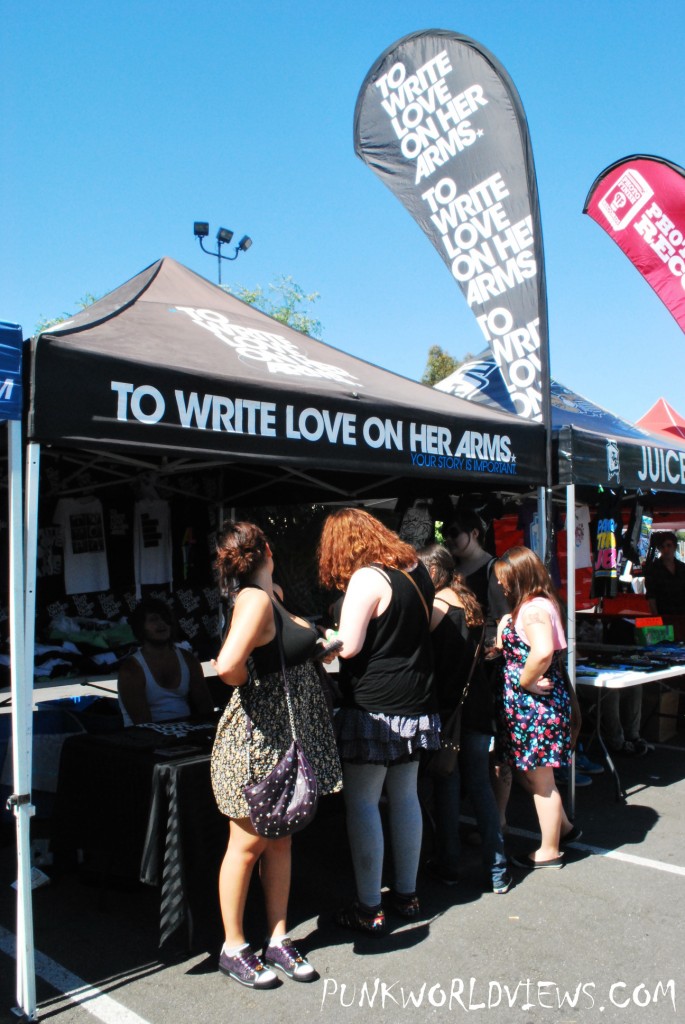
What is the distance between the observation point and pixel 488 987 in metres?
2.87

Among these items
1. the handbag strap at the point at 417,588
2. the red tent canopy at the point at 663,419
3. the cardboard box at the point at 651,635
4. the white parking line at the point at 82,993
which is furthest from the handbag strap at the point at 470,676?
the red tent canopy at the point at 663,419

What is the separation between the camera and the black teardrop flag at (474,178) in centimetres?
491

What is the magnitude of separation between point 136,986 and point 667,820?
311cm

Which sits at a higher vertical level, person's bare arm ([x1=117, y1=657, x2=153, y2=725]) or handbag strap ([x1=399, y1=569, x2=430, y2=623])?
handbag strap ([x1=399, y1=569, x2=430, y2=623])

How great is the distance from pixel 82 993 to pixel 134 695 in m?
1.42

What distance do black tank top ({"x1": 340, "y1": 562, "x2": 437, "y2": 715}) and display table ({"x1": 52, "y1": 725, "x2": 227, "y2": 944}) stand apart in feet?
2.17

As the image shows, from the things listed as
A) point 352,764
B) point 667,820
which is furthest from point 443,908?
point 667,820

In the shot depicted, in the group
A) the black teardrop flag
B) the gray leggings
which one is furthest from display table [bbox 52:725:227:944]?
the black teardrop flag

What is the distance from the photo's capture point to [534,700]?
3.91m

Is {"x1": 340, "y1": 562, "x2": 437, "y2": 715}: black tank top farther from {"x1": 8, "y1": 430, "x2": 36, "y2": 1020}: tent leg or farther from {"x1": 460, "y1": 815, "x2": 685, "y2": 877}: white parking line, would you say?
{"x1": 460, "y1": 815, "x2": 685, "y2": 877}: white parking line

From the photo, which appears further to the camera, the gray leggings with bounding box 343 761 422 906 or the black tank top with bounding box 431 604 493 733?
the black tank top with bounding box 431 604 493 733

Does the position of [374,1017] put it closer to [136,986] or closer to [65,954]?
[136,986]

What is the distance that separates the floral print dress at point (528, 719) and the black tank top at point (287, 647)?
4.63 feet

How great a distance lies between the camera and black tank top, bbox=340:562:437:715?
317 centimetres
